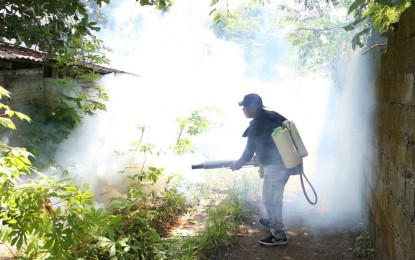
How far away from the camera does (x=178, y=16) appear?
73.3 feet

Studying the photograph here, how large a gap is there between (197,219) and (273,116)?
2490mm

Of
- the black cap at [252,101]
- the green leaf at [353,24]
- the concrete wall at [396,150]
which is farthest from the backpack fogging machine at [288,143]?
the green leaf at [353,24]

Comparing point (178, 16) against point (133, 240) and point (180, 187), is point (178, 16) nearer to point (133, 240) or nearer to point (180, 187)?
point (180, 187)

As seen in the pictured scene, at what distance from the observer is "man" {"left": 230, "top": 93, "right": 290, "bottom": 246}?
5.72 metres

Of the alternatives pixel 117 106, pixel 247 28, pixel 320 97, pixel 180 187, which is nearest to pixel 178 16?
pixel 247 28

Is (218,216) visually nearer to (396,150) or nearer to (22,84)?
(396,150)

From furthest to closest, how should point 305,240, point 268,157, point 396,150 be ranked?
point 305,240
point 268,157
point 396,150

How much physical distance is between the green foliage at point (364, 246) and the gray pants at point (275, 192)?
1.06 meters

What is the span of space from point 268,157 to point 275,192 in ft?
1.85

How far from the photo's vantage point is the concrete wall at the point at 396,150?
333 cm

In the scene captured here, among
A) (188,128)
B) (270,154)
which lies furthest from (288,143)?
(188,128)

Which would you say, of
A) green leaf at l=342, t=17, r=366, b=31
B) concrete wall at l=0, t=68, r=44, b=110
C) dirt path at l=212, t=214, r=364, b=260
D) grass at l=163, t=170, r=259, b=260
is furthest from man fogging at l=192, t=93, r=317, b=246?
concrete wall at l=0, t=68, r=44, b=110

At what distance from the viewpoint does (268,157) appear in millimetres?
5727

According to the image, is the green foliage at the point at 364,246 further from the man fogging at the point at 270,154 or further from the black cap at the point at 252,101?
the black cap at the point at 252,101
